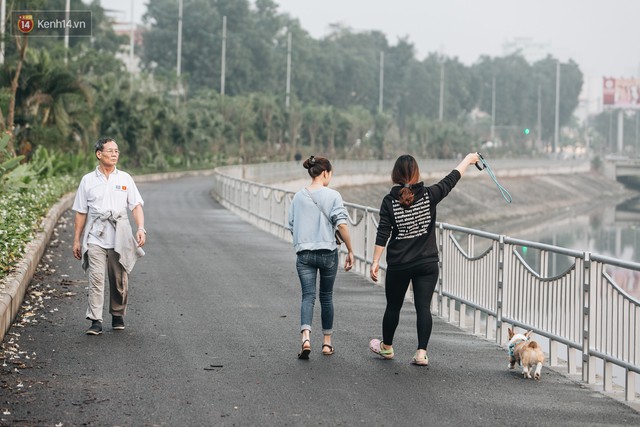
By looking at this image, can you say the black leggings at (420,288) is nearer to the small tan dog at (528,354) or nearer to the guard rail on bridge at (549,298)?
the small tan dog at (528,354)

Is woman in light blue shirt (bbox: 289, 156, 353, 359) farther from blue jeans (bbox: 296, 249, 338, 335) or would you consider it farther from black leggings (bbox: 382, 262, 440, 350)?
black leggings (bbox: 382, 262, 440, 350)

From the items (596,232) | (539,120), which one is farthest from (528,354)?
(539,120)

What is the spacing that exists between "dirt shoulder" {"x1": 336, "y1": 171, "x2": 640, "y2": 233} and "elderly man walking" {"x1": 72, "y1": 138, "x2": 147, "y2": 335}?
186ft

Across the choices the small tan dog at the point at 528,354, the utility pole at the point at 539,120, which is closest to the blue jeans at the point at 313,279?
the small tan dog at the point at 528,354

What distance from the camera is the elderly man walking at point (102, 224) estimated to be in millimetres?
11094

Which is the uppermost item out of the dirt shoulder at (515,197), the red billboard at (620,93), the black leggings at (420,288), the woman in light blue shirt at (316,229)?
the red billboard at (620,93)

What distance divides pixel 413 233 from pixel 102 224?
3224 mm

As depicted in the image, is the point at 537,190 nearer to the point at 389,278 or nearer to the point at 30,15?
the point at 30,15

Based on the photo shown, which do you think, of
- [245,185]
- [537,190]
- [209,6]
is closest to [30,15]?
[245,185]

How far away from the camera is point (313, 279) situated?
10398mm

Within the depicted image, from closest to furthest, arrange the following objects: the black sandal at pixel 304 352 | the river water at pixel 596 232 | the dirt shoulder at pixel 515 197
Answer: the black sandal at pixel 304 352
the river water at pixel 596 232
the dirt shoulder at pixel 515 197

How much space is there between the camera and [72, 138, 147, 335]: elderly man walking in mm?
11094

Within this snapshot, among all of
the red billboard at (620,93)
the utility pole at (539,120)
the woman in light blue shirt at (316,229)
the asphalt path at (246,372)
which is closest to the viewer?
the asphalt path at (246,372)
